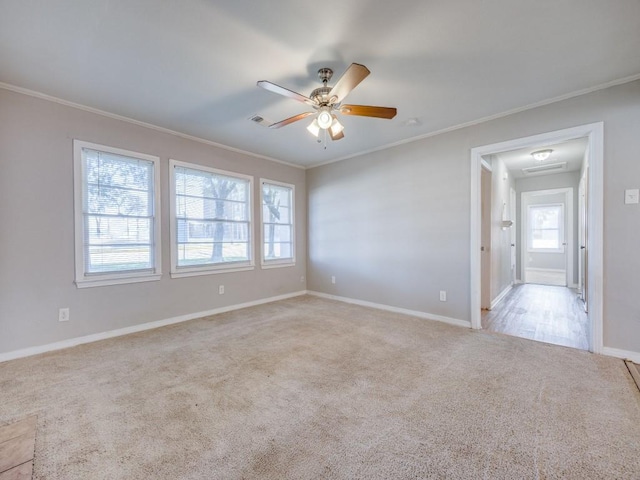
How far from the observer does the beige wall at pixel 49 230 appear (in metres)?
2.66

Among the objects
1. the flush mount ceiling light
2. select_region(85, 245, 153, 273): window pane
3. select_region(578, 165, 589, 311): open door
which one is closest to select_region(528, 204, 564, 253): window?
select_region(578, 165, 589, 311): open door

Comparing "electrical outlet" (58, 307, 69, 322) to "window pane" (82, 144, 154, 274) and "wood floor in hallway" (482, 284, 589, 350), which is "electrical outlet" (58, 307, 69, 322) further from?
"wood floor in hallway" (482, 284, 589, 350)

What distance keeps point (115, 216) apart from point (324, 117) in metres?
2.72

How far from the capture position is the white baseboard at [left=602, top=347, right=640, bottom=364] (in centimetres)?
256

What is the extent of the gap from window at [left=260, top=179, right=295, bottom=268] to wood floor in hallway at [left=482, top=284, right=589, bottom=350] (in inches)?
134

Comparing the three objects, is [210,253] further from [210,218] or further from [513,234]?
[513,234]

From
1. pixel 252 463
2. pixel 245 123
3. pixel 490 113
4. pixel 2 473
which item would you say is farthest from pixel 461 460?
pixel 245 123

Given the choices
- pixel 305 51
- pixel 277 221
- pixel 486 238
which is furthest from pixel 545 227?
pixel 305 51

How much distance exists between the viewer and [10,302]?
2660mm

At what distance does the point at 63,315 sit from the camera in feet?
9.68

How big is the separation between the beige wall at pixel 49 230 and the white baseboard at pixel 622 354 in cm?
492

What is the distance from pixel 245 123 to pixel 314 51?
1.62m

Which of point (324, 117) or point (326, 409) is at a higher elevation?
point (324, 117)

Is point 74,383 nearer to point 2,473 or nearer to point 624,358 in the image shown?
point 2,473
